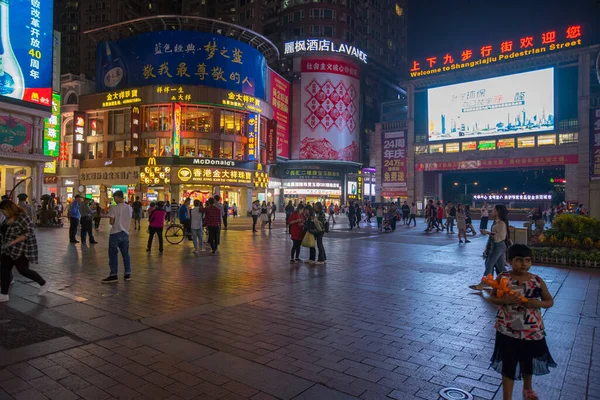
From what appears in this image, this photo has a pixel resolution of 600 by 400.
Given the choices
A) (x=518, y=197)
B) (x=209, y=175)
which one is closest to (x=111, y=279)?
(x=209, y=175)

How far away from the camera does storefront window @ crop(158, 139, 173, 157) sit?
40.6 meters

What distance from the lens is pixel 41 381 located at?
3.72 metres

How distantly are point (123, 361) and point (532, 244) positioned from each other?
41.7 feet

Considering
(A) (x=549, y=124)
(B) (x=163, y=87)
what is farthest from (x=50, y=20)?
(A) (x=549, y=124)

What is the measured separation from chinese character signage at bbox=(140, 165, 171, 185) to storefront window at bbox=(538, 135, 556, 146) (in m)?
39.5

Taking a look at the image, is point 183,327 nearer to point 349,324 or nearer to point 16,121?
point 349,324

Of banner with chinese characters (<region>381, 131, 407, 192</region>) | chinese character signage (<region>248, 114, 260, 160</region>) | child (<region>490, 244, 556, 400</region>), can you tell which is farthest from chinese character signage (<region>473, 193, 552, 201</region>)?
child (<region>490, 244, 556, 400</region>)

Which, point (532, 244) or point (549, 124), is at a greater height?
point (549, 124)

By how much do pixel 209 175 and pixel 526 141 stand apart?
1366 inches

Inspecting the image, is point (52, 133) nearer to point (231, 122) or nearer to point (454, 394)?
point (231, 122)

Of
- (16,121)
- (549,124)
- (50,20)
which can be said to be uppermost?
(50,20)

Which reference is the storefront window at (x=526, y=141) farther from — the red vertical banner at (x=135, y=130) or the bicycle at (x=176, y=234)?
the bicycle at (x=176, y=234)

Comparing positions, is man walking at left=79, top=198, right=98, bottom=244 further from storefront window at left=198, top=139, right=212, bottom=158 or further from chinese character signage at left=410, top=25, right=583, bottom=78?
chinese character signage at left=410, top=25, right=583, bottom=78

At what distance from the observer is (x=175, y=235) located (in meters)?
16.0
